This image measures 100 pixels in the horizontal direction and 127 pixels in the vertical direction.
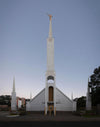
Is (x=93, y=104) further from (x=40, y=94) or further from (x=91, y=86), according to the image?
(x=40, y=94)

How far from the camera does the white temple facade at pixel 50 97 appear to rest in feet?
127

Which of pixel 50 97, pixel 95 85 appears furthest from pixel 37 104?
pixel 95 85

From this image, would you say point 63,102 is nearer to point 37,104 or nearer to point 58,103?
point 58,103

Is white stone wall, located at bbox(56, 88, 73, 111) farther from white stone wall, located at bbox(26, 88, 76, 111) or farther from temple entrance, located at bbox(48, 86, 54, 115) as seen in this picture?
temple entrance, located at bbox(48, 86, 54, 115)

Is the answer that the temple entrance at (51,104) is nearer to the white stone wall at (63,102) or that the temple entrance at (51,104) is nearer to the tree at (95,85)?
the white stone wall at (63,102)

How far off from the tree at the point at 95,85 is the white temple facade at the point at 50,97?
24.5ft

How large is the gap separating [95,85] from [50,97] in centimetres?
1087

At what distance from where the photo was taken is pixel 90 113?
3362 cm

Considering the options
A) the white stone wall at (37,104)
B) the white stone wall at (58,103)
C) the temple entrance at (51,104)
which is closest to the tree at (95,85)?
the white stone wall at (58,103)

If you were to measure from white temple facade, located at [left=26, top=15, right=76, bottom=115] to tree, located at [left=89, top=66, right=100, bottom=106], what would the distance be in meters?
7.48

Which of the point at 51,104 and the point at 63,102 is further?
the point at 63,102

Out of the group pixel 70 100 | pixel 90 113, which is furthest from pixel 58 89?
pixel 90 113

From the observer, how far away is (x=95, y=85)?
1553 inches

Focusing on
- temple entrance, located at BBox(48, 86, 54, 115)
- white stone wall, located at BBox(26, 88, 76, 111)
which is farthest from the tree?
temple entrance, located at BBox(48, 86, 54, 115)
